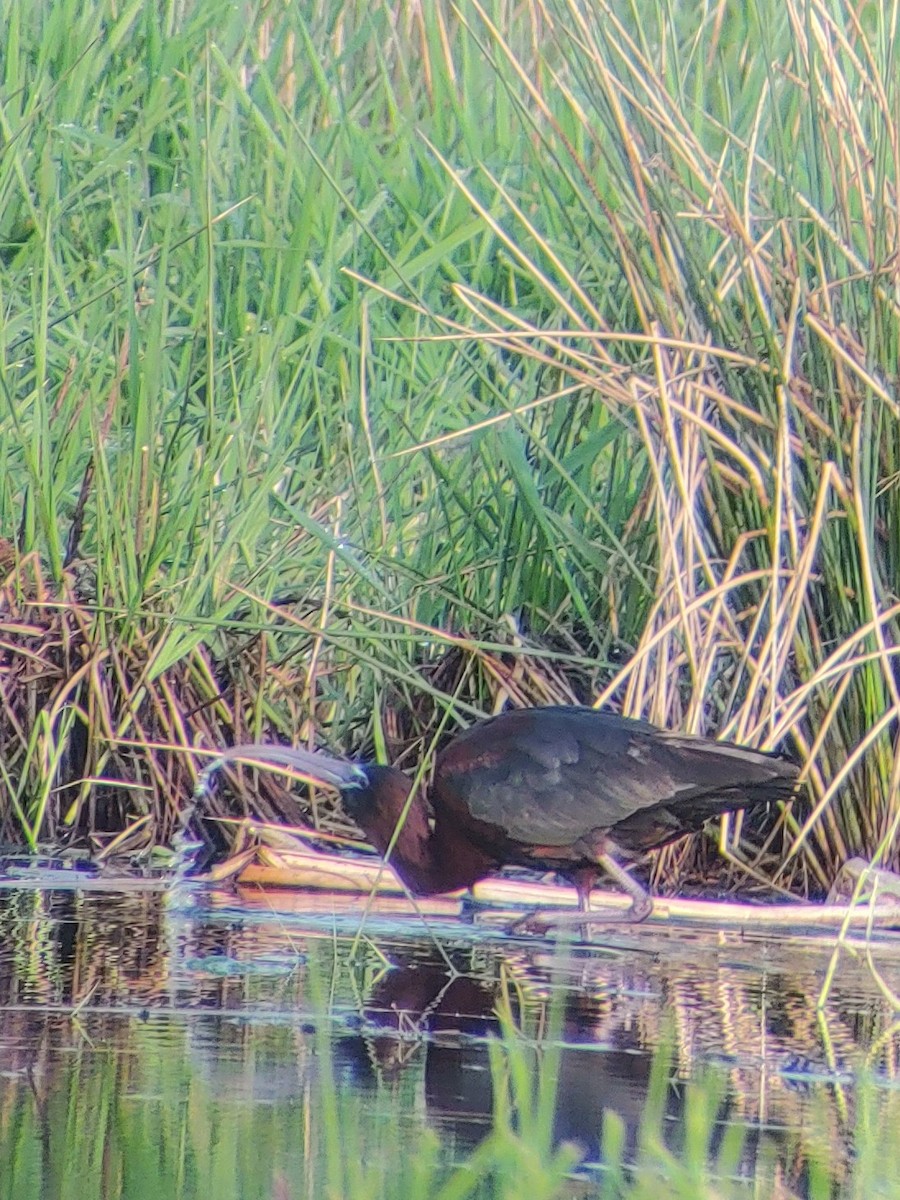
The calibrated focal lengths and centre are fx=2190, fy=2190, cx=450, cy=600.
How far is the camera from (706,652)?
13.8 feet

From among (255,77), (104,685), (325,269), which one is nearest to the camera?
(104,685)

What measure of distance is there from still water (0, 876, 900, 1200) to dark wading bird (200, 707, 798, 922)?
162 millimetres

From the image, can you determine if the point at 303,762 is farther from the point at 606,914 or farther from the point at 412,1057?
the point at 412,1057

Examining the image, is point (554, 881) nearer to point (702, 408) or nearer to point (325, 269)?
point (702, 408)

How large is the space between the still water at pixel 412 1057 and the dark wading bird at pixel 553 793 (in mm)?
162

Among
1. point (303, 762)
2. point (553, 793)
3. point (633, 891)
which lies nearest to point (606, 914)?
point (633, 891)

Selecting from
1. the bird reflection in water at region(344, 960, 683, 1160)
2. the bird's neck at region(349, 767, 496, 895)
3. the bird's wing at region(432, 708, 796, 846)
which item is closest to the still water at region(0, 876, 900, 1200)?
the bird reflection in water at region(344, 960, 683, 1160)

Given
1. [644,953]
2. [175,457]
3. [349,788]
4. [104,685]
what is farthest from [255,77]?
[644,953]

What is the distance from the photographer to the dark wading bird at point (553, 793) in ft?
13.1

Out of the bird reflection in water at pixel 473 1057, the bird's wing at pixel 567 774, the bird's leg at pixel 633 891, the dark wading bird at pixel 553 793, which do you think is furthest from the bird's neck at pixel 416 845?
the bird reflection in water at pixel 473 1057

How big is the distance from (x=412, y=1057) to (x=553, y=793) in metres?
1.03

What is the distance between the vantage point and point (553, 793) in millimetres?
4117

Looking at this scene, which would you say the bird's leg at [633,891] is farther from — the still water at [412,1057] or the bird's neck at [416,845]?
the bird's neck at [416,845]

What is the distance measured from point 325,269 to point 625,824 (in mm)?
2270
